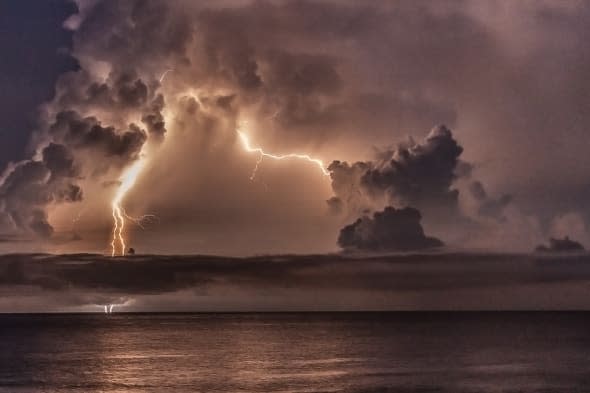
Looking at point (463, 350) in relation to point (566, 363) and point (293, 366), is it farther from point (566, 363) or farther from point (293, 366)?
point (293, 366)

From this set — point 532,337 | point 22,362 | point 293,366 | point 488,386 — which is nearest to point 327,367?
point 293,366

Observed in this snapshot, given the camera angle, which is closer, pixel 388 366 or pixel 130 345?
pixel 388 366

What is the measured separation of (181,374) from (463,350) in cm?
3766

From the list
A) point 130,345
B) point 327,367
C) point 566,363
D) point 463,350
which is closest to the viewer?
point 327,367

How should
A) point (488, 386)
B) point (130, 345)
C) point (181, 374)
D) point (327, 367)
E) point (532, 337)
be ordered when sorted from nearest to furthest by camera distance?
1. point (488, 386)
2. point (181, 374)
3. point (327, 367)
4. point (130, 345)
5. point (532, 337)

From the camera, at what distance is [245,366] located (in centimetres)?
7550

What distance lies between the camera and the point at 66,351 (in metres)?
102

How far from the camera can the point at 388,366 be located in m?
75.2

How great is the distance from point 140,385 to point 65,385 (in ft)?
19.2

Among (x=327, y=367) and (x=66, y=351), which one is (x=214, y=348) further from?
(x=327, y=367)

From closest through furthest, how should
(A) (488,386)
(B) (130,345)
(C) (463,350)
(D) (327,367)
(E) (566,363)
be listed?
1. (A) (488,386)
2. (D) (327,367)
3. (E) (566,363)
4. (C) (463,350)
5. (B) (130,345)

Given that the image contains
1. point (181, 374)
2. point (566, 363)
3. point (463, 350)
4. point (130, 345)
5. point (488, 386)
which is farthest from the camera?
point (130, 345)

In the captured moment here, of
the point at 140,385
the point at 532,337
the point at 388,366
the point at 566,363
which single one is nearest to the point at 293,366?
the point at 388,366

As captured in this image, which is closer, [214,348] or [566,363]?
[566,363]
